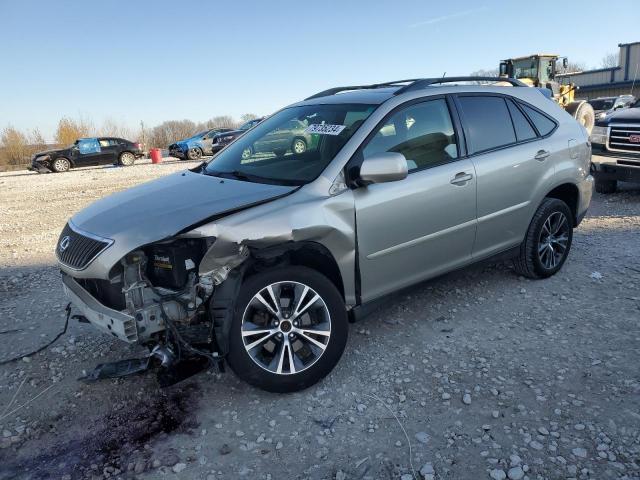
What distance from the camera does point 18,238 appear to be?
7879 millimetres

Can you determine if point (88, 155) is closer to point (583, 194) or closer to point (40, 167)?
point (40, 167)

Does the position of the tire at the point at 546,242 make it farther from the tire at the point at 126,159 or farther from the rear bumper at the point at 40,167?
the rear bumper at the point at 40,167

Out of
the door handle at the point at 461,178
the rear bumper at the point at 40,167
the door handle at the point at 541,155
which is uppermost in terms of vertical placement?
the door handle at the point at 541,155

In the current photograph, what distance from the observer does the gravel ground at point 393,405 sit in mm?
2574

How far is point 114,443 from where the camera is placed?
280cm

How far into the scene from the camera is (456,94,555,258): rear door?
4039mm

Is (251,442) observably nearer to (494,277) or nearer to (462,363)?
(462,363)

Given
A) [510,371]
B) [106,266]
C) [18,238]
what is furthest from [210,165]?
[18,238]

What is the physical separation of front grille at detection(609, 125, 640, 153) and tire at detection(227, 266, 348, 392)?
6768mm

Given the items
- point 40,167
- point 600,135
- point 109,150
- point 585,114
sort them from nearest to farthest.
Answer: point 600,135 → point 585,114 → point 40,167 → point 109,150

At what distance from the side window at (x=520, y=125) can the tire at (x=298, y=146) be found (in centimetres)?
196

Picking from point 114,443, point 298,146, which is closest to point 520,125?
point 298,146

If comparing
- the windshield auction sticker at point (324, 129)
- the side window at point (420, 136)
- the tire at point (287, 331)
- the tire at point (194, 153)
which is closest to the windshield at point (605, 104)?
the tire at point (194, 153)

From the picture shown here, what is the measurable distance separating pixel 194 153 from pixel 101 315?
73.2 feet
